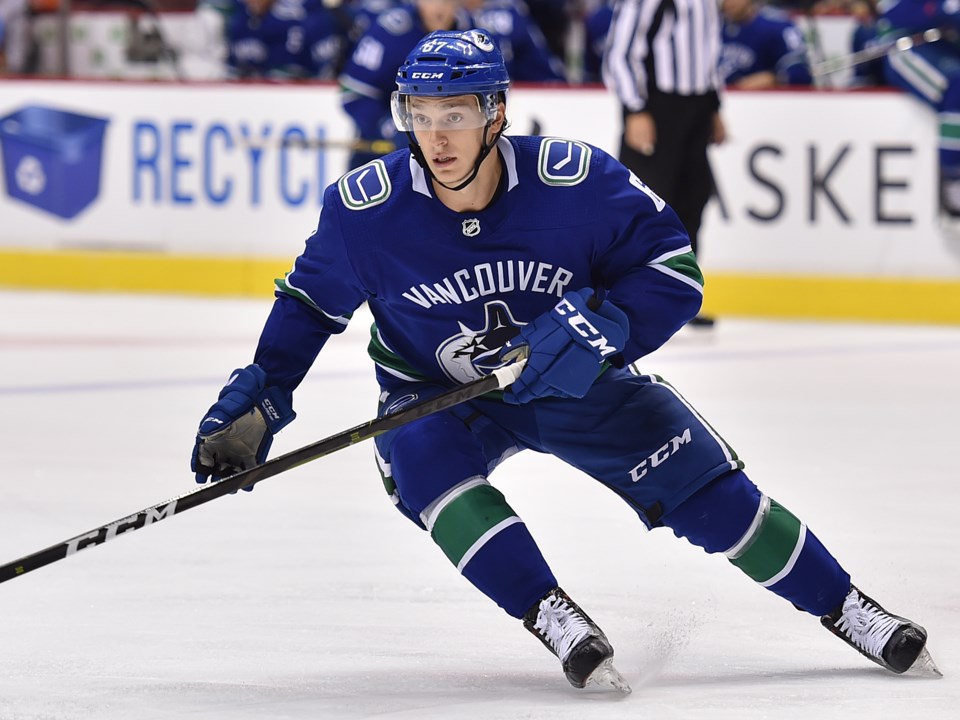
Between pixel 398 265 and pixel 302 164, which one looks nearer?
pixel 398 265

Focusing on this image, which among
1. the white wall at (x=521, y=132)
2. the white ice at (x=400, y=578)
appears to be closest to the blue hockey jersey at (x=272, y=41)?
the white wall at (x=521, y=132)

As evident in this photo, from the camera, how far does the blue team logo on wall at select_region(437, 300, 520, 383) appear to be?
2.61m

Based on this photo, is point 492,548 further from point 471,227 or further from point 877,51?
point 877,51

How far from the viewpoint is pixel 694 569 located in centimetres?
316

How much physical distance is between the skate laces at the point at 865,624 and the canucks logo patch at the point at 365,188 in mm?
862

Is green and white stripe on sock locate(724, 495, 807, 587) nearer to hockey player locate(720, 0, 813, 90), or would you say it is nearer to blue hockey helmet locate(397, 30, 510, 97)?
blue hockey helmet locate(397, 30, 510, 97)

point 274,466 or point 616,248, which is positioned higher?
point 616,248

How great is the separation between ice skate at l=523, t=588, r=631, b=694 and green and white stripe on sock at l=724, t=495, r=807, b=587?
278 mm

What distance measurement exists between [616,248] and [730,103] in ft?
15.9

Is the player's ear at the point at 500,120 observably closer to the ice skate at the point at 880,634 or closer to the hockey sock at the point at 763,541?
the hockey sock at the point at 763,541

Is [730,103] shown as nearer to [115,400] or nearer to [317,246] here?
[115,400]

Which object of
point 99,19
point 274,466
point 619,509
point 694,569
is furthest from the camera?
point 99,19

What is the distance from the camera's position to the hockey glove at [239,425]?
99.7 inches

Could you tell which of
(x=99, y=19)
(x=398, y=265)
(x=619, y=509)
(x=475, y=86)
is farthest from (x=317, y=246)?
(x=99, y=19)
